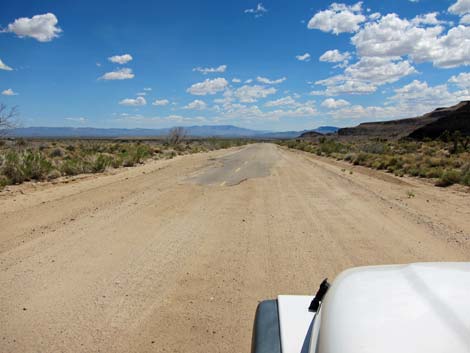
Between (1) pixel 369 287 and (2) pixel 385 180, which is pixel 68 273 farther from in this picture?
(2) pixel 385 180

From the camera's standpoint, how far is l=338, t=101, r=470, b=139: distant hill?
266 feet

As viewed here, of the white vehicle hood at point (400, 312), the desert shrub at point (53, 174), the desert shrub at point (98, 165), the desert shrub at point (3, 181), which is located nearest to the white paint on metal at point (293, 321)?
the white vehicle hood at point (400, 312)

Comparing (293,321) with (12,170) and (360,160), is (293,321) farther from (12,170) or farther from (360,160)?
(360,160)

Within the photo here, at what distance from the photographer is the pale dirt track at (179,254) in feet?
12.9

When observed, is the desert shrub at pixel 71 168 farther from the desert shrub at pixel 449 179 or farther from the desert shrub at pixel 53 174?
the desert shrub at pixel 449 179

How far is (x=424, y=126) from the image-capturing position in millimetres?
90375

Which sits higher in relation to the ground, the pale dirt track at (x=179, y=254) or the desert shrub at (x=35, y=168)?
the desert shrub at (x=35, y=168)

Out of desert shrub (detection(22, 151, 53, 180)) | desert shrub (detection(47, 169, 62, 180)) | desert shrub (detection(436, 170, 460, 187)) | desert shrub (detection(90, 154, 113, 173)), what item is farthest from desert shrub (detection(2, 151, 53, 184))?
desert shrub (detection(436, 170, 460, 187))

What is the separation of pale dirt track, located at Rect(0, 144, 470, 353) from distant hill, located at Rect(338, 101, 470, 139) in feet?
243

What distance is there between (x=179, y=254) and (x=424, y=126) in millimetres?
96150

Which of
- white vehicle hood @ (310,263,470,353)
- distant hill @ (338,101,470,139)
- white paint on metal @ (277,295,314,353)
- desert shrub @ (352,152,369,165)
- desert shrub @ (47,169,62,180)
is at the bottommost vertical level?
desert shrub @ (352,152,369,165)

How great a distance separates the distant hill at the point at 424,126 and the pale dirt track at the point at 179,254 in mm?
73927

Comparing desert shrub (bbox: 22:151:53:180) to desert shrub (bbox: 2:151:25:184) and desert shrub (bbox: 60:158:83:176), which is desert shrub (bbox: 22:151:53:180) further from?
desert shrub (bbox: 60:158:83:176)

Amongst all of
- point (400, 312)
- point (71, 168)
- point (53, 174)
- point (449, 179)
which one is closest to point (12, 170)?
point (53, 174)
